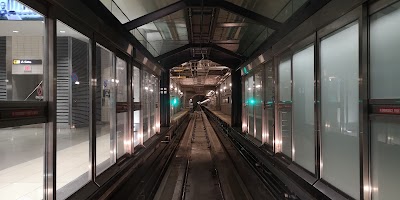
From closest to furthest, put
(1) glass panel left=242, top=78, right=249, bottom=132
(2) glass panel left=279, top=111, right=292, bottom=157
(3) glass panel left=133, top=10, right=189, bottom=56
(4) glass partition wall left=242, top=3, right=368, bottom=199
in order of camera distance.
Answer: (4) glass partition wall left=242, top=3, right=368, bottom=199
(2) glass panel left=279, top=111, right=292, bottom=157
(3) glass panel left=133, top=10, right=189, bottom=56
(1) glass panel left=242, top=78, right=249, bottom=132

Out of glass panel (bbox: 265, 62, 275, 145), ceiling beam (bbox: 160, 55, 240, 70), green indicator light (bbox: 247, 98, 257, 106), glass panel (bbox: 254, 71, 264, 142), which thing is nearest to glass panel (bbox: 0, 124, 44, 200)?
glass panel (bbox: 265, 62, 275, 145)

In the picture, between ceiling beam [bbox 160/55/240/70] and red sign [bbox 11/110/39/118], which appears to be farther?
ceiling beam [bbox 160/55/240/70]

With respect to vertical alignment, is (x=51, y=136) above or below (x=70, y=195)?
above

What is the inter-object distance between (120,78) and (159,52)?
20.1ft

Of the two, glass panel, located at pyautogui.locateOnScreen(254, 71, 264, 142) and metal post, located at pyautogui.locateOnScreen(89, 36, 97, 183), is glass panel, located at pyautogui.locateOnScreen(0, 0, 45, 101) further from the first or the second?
glass panel, located at pyautogui.locateOnScreen(254, 71, 264, 142)

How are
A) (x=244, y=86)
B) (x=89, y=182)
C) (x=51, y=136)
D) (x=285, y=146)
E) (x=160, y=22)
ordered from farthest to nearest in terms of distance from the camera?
(x=244, y=86) < (x=160, y=22) < (x=285, y=146) < (x=89, y=182) < (x=51, y=136)

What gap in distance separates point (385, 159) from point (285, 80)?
3784 mm

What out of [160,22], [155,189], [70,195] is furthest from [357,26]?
[160,22]

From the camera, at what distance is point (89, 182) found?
14.5 ft

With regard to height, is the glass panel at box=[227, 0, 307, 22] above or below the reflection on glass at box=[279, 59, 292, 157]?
above

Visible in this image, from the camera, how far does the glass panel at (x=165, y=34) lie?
10.6m

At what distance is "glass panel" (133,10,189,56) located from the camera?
10.6 m

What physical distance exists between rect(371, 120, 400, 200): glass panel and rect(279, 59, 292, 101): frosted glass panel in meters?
3.17

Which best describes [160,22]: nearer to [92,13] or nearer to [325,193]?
[92,13]
